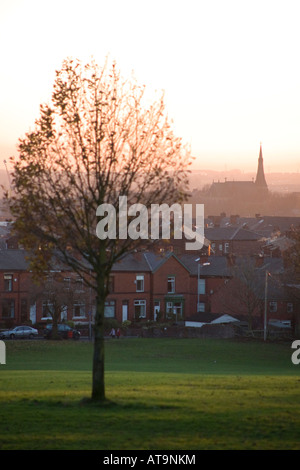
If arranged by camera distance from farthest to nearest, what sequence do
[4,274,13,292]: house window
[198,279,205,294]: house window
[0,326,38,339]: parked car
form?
[198,279,205,294]: house window < [4,274,13,292]: house window < [0,326,38,339]: parked car

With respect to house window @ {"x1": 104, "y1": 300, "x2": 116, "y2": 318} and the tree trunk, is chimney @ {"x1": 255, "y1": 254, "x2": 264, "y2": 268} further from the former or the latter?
the tree trunk

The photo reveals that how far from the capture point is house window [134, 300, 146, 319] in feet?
266

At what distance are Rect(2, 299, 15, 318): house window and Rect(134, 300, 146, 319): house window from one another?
550 inches

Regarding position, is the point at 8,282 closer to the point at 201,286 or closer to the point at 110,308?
the point at 110,308

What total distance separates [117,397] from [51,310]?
52.7m

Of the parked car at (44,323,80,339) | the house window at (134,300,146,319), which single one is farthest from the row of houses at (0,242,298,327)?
the parked car at (44,323,80,339)

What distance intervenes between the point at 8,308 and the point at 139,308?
49.8 ft

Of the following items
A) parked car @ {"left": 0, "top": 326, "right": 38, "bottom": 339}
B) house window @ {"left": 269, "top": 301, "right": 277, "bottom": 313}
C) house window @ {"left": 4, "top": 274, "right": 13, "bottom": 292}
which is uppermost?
house window @ {"left": 4, "top": 274, "right": 13, "bottom": 292}

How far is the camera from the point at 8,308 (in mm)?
73812

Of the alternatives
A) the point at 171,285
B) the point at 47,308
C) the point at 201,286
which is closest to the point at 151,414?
the point at 47,308

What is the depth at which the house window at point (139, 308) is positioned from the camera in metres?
81.1

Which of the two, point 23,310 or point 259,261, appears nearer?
point 23,310

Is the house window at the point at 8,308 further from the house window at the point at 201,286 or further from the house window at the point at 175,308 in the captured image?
the house window at the point at 201,286

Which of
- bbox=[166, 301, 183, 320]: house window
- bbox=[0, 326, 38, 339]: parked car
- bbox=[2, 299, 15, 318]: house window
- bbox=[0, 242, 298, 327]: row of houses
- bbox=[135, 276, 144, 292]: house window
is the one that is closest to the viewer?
bbox=[0, 326, 38, 339]: parked car
